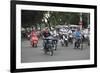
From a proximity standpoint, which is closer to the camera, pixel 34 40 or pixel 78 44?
pixel 34 40

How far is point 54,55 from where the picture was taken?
201 centimetres

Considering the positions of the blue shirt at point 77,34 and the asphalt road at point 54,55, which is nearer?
the asphalt road at point 54,55

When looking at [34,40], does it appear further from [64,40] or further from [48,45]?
[64,40]

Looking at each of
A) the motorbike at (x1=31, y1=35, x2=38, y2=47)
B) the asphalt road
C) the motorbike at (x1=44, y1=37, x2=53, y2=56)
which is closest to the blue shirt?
the asphalt road

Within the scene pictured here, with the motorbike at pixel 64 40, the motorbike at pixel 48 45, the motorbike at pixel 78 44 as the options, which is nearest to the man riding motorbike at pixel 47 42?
the motorbike at pixel 48 45

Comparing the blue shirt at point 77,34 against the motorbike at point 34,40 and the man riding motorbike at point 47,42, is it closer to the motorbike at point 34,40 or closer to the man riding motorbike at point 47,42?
the man riding motorbike at point 47,42

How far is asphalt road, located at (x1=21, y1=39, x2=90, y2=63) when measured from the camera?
1910 millimetres

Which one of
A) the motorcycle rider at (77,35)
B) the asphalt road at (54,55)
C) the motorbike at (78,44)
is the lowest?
the asphalt road at (54,55)

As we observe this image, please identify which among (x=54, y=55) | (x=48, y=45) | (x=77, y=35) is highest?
(x=77, y=35)

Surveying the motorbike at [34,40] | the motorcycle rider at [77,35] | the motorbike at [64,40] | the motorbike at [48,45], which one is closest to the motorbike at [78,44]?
the motorcycle rider at [77,35]

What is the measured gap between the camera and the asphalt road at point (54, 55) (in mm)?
1910

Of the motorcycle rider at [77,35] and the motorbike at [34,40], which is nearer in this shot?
the motorbike at [34,40]

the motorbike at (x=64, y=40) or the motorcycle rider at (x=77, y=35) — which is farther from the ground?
the motorcycle rider at (x=77, y=35)

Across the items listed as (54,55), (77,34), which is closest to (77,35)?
(77,34)
